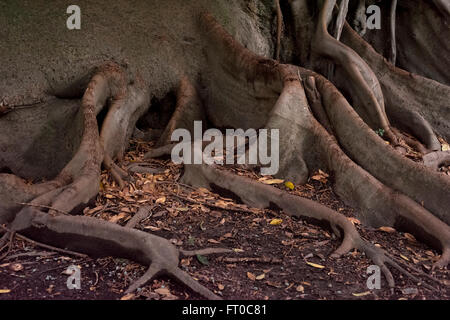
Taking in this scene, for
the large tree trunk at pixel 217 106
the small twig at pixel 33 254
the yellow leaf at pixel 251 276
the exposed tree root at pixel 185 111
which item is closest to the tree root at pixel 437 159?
the large tree trunk at pixel 217 106

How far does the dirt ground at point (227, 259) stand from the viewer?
3029mm

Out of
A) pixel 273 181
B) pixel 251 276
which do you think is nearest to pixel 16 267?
pixel 251 276

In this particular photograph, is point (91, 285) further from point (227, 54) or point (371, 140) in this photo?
point (227, 54)

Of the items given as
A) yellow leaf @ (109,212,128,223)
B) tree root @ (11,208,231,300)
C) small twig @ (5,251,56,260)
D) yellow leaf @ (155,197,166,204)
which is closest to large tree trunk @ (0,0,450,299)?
tree root @ (11,208,231,300)

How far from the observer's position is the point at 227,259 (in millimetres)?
3400

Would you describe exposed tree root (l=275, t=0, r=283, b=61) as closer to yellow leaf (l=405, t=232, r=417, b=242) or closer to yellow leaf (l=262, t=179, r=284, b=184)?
yellow leaf (l=262, t=179, r=284, b=184)

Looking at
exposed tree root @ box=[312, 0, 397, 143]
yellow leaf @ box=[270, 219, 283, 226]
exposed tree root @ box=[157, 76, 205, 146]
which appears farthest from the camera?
exposed tree root @ box=[312, 0, 397, 143]

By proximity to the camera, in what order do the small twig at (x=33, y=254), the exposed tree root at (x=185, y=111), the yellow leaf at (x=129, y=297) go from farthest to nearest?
the exposed tree root at (x=185, y=111) < the small twig at (x=33, y=254) < the yellow leaf at (x=129, y=297)

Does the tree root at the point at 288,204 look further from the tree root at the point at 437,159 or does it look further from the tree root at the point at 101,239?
the tree root at the point at 437,159

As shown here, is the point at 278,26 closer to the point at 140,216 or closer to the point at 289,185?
the point at 289,185

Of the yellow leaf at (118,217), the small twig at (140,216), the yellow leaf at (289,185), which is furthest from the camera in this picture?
the yellow leaf at (289,185)

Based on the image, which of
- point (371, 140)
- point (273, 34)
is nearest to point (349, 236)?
point (371, 140)

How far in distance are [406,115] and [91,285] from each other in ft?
16.2

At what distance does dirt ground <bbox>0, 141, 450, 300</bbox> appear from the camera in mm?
3029
